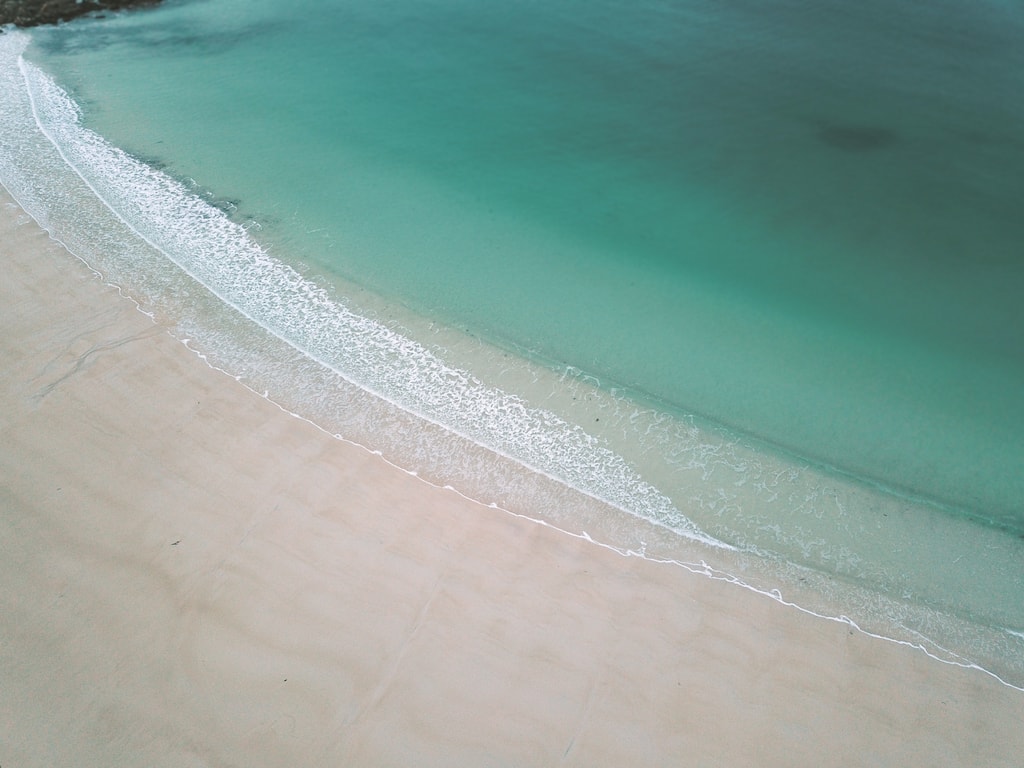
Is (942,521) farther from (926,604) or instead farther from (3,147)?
(3,147)

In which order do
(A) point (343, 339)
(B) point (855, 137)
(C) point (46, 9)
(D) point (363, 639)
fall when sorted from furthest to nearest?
(C) point (46, 9) → (B) point (855, 137) → (A) point (343, 339) → (D) point (363, 639)

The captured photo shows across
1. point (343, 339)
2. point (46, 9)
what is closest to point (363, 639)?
point (343, 339)

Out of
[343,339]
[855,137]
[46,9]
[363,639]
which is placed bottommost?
[363,639]

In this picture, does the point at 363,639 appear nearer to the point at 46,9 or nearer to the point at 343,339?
the point at 343,339

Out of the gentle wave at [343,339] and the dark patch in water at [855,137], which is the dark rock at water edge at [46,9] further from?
the dark patch in water at [855,137]

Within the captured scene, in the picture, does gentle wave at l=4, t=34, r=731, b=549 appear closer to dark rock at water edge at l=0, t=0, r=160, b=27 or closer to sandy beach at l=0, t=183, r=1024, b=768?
sandy beach at l=0, t=183, r=1024, b=768

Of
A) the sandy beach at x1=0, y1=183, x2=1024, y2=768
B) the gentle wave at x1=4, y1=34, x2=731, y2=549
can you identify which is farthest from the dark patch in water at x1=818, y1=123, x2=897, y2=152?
the sandy beach at x1=0, y1=183, x2=1024, y2=768
